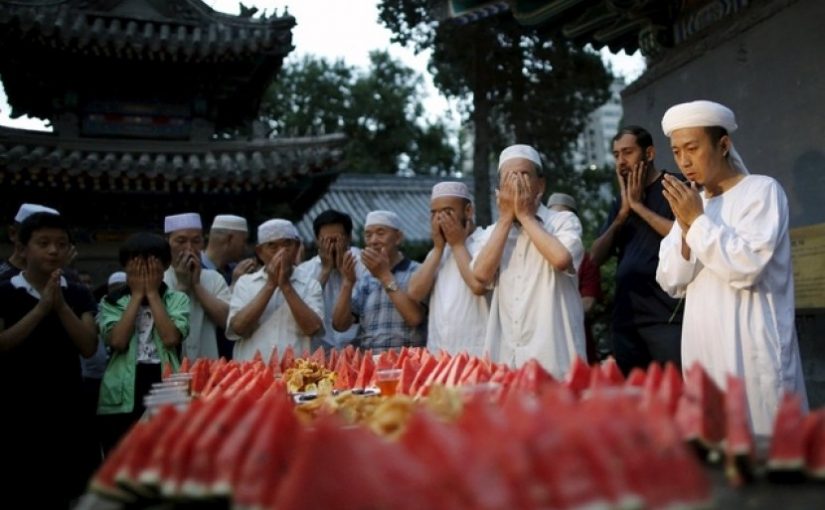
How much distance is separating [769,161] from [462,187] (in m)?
2.15

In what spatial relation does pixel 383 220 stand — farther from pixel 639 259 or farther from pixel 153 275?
pixel 639 259

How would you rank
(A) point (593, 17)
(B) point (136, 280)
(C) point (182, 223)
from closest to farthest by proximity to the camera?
(B) point (136, 280), (C) point (182, 223), (A) point (593, 17)

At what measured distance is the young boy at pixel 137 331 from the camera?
4117mm

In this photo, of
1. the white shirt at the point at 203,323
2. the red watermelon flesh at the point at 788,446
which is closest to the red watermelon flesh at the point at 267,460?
the red watermelon flesh at the point at 788,446

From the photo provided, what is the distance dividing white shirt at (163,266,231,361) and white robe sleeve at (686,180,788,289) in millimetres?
3109

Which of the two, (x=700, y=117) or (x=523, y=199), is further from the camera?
(x=523, y=199)

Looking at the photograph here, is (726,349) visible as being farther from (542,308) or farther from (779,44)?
(779,44)

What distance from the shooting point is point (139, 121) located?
384 inches

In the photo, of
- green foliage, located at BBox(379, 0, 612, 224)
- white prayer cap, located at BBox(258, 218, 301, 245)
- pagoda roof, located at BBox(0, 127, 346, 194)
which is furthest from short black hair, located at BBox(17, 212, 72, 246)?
green foliage, located at BBox(379, 0, 612, 224)

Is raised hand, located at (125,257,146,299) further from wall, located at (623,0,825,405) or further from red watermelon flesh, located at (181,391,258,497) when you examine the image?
wall, located at (623,0,825,405)

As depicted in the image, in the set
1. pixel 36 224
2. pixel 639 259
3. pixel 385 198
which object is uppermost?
pixel 385 198

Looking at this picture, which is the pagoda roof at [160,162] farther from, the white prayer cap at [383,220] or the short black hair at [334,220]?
the white prayer cap at [383,220]

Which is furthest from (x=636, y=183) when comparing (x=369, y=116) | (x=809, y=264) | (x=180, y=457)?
(x=369, y=116)

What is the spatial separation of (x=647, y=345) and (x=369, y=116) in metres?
25.0
